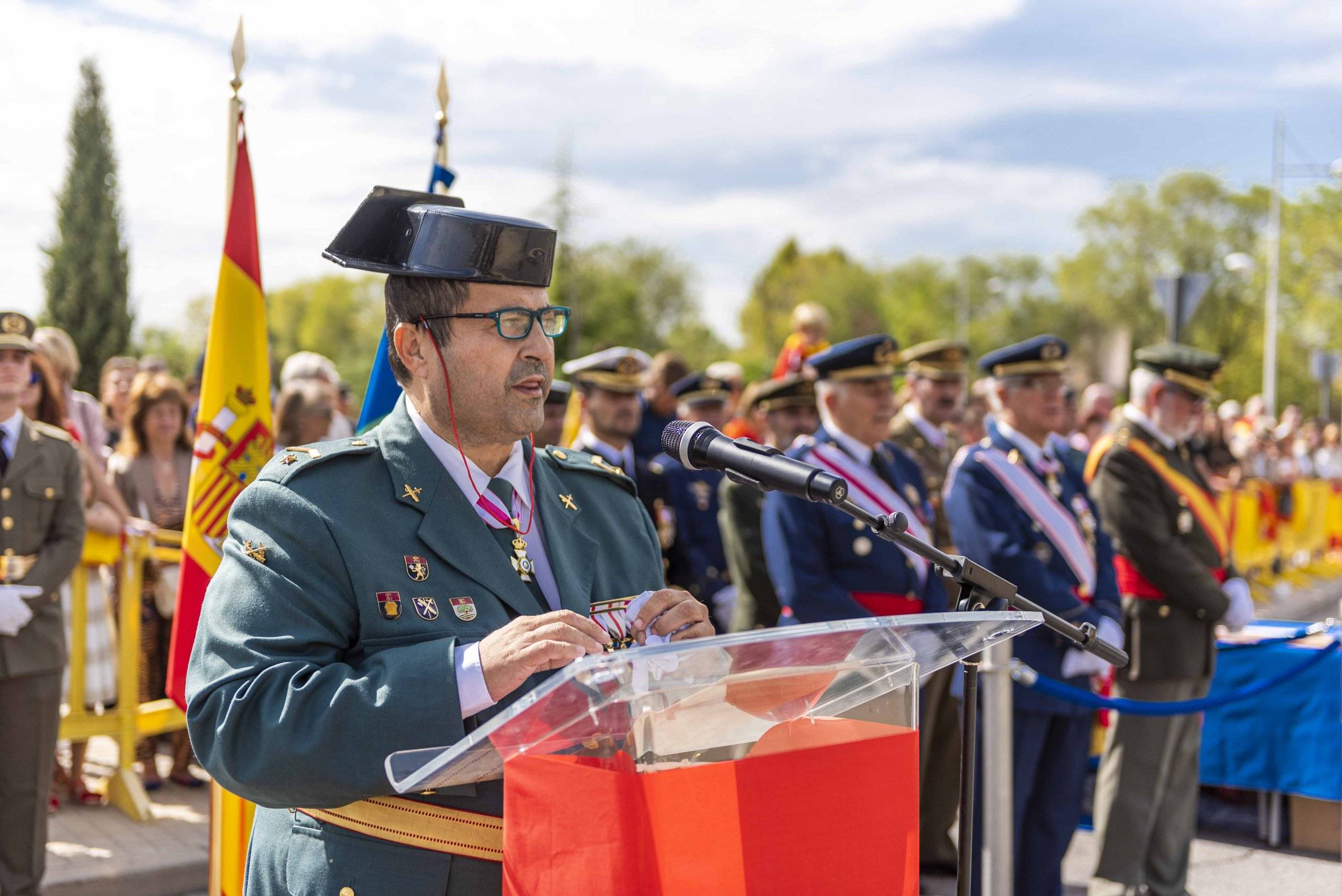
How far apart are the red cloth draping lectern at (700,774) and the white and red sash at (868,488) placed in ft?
11.6

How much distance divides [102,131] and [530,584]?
36356 mm

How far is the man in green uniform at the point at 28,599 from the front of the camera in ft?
15.1

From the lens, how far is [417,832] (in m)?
1.98

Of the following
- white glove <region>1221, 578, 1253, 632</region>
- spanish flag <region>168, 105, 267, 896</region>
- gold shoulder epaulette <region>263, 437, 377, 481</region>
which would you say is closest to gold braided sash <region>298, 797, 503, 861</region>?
gold shoulder epaulette <region>263, 437, 377, 481</region>

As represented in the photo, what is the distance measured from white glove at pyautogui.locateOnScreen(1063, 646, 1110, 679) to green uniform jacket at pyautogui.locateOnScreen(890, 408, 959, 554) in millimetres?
2117

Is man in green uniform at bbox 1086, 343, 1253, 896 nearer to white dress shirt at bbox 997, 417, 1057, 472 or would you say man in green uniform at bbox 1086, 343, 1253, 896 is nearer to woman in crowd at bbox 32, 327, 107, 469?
white dress shirt at bbox 997, 417, 1057, 472

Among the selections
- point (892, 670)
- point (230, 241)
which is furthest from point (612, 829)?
point (230, 241)

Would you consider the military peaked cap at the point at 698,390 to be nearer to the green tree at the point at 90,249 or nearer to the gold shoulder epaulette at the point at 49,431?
the gold shoulder epaulette at the point at 49,431

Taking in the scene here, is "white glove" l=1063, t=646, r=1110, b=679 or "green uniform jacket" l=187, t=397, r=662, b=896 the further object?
"white glove" l=1063, t=646, r=1110, b=679

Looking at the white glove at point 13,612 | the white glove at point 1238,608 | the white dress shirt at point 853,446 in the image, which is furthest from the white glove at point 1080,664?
the white glove at point 13,612

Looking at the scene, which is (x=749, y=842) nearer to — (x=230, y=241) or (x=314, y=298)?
(x=230, y=241)

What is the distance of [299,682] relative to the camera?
73.2 inches

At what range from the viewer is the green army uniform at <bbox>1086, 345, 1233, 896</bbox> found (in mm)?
5184

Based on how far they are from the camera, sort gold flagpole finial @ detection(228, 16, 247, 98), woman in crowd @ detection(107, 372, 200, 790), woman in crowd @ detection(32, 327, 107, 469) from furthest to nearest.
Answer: woman in crowd @ detection(32, 327, 107, 469) < woman in crowd @ detection(107, 372, 200, 790) < gold flagpole finial @ detection(228, 16, 247, 98)
